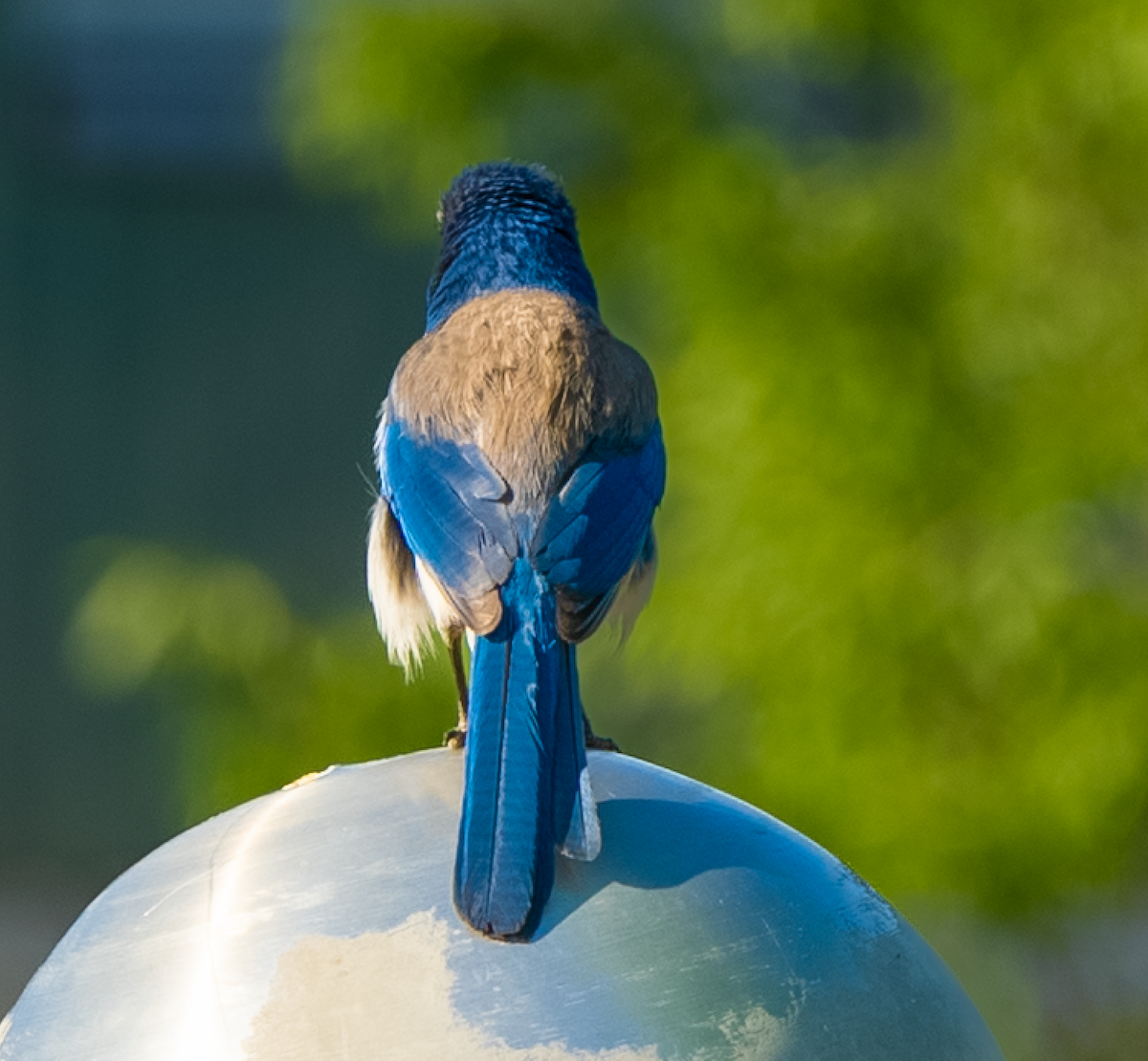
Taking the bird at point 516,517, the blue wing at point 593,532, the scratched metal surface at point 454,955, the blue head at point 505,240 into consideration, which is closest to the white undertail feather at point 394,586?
→ the bird at point 516,517

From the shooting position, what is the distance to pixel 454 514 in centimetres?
279

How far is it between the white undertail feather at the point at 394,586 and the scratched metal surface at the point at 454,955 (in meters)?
0.99

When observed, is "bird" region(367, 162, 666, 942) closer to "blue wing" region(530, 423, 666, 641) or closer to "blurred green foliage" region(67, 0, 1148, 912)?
"blue wing" region(530, 423, 666, 641)

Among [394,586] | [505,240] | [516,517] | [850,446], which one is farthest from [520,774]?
[850,446]

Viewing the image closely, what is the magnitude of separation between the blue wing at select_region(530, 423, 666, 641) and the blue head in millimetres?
848

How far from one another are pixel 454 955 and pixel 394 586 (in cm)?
140

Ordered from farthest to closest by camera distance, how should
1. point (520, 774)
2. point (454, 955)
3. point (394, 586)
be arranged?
point (394, 586)
point (520, 774)
point (454, 955)

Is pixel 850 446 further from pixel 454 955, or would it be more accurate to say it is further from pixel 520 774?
pixel 454 955

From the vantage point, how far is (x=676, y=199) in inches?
218

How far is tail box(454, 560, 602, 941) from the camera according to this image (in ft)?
6.52

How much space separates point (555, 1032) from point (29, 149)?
10.4 metres

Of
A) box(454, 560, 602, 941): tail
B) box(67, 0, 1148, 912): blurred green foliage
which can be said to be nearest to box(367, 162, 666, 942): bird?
box(454, 560, 602, 941): tail

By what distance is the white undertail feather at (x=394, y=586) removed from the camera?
3232mm

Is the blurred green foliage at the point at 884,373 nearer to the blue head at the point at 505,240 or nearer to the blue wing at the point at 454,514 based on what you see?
the blue head at the point at 505,240
